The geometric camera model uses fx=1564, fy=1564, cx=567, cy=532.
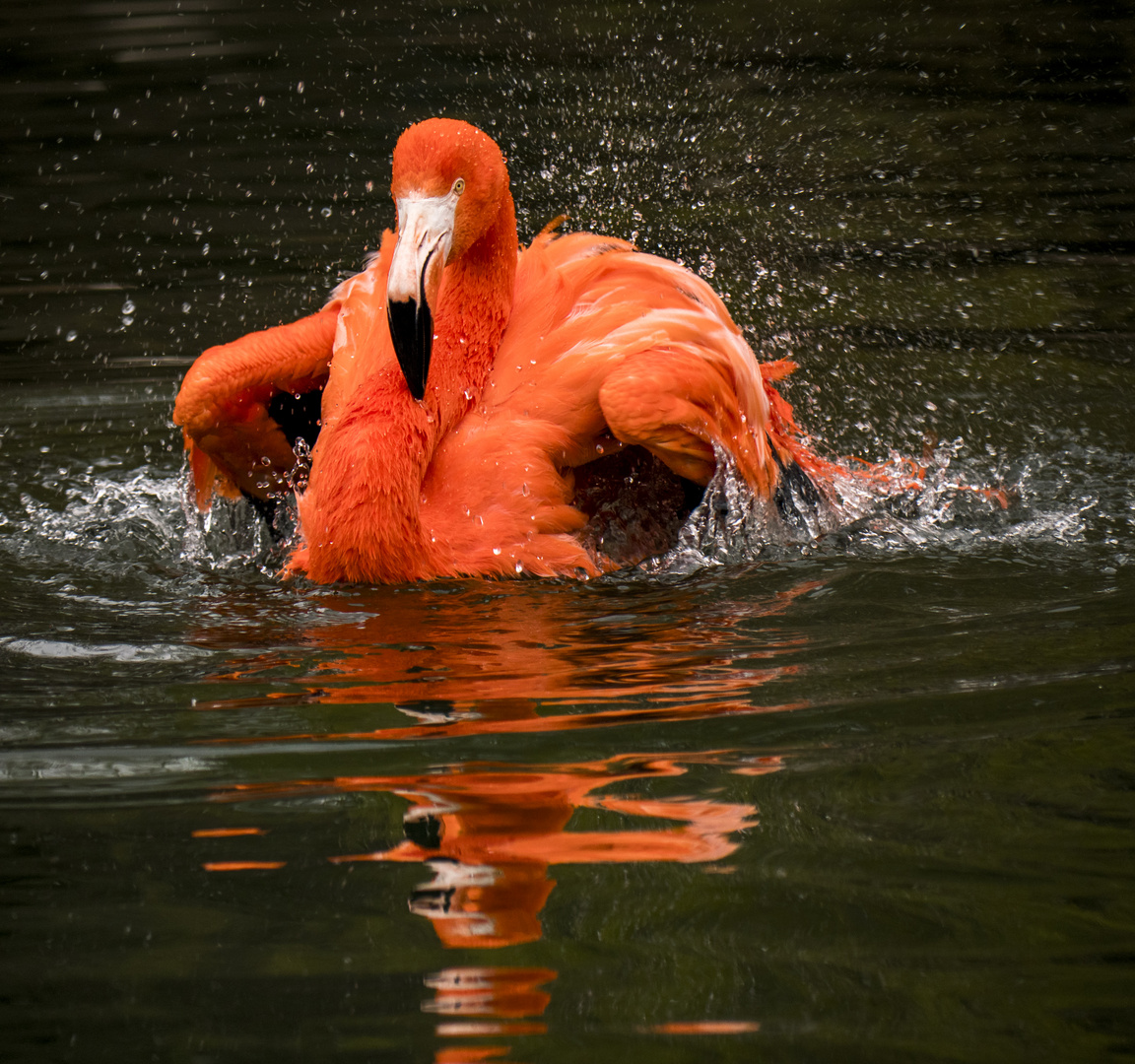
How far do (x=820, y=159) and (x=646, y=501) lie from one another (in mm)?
5064

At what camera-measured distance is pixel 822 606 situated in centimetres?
401

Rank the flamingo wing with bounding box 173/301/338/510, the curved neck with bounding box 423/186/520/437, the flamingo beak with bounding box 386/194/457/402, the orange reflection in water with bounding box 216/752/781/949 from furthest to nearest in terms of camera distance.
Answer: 1. the flamingo wing with bounding box 173/301/338/510
2. the curved neck with bounding box 423/186/520/437
3. the flamingo beak with bounding box 386/194/457/402
4. the orange reflection in water with bounding box 216/752/781/949

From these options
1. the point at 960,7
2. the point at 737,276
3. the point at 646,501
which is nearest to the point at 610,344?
the point at 646,501

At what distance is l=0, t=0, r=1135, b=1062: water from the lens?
227 centimetres

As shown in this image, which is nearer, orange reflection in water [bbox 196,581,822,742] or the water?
the water

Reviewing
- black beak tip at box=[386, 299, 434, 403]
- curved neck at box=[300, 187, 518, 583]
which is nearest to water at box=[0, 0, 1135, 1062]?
curved neck at box=[300, 187, 518, 583]

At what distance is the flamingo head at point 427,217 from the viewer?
402 centimetres

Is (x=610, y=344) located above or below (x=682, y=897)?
above

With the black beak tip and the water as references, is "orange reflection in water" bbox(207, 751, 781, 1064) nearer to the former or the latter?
the water

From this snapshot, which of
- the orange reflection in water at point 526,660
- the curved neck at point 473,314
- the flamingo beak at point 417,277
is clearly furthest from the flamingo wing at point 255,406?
the orange reflection in water at point 526,660

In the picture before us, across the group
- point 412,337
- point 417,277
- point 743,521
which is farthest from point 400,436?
point 743,521

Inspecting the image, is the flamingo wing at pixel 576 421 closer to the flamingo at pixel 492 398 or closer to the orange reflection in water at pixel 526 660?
the flamingo at pixel 492 398

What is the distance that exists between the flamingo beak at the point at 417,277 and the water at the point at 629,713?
2.03ft

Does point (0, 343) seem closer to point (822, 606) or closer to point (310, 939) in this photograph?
point (822, 606)
